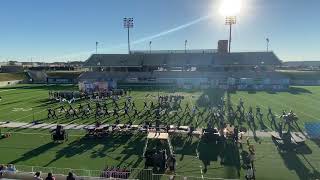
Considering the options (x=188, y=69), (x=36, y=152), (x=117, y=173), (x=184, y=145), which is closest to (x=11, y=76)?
(x=188, y=69)

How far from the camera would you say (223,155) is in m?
22.5

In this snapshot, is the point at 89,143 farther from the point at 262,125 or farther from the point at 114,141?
the point at 262,125

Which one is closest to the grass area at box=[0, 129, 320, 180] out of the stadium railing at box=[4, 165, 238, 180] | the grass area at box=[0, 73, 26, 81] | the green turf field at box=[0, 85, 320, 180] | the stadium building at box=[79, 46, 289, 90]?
the green turf field at box=[0, 85, 320, 180]

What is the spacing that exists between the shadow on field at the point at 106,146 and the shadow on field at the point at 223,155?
4.16 metres

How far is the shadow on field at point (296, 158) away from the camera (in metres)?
19.2

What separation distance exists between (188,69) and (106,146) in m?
70.3

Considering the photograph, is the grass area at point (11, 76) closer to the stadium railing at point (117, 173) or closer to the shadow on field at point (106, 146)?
the shadow on field at point (106, 146)

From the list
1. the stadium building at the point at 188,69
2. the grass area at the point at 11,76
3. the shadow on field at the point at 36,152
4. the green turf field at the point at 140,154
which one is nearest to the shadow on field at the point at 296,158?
the green turf field at the point at 140,154

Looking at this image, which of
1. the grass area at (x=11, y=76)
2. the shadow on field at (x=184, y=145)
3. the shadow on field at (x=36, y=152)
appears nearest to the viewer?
the shadow on field at (x=36, y=152)

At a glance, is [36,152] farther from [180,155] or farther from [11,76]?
[11,76]

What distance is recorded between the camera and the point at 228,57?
302 feet

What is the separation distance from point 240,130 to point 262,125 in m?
3.76

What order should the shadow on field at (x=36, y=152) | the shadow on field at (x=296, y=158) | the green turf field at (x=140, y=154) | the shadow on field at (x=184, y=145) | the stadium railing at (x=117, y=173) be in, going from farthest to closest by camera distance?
the shadow on field at (x=184, y=145), the shadow on field at (x=36, y=152), the green turf field at (x=140, y=154), the shadow on field at (x=296, y=158), the stadium railing at (x=117, y=173)

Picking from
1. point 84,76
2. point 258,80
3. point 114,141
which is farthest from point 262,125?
point 84,76
